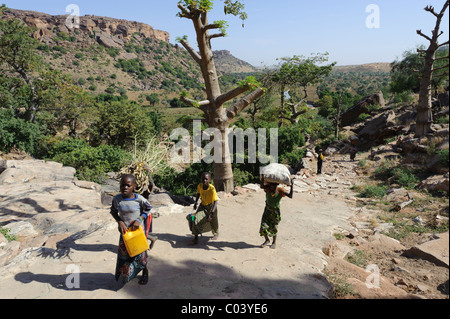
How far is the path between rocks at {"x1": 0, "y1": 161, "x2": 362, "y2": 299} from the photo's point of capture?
2.97 metres

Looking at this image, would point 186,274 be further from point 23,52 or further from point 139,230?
point 23,52

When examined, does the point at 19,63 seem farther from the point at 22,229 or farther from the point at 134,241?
the point at 134,241

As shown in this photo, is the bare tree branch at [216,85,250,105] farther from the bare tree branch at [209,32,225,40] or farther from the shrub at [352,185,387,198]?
the shrub at [352,185,387,198]

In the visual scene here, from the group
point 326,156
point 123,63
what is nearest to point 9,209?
point 326,156

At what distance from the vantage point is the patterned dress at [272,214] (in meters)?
4.27

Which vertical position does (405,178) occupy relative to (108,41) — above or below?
below

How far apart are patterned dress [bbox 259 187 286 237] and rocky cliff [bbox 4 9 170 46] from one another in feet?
340

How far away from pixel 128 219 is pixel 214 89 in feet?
18.5

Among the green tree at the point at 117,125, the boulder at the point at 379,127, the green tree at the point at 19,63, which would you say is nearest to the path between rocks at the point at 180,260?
the boulder at the point at 379,127

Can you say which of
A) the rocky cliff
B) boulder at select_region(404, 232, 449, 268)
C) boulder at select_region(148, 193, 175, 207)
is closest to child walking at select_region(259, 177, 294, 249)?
boulder at select_region(404, 232, 449, 268)

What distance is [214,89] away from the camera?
7926mm

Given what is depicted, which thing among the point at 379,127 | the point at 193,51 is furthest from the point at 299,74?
the point at 193,51

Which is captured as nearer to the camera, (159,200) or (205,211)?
(205,211)
